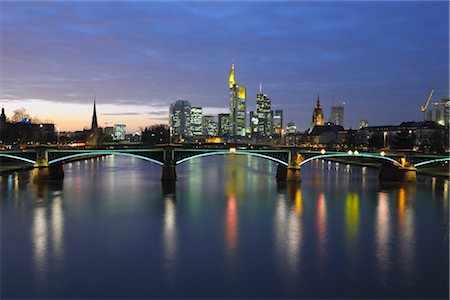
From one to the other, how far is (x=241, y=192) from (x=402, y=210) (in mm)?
17344

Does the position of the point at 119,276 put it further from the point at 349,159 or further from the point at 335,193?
the point at 349,159

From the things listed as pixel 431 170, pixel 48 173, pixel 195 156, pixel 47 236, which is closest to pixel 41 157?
pixel 48 173

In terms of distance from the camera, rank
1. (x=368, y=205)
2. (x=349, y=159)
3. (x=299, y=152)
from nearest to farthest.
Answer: (x=368, y=205) < (x=299, y=152) < (x=349, y=159)

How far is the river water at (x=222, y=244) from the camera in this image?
20.5 m

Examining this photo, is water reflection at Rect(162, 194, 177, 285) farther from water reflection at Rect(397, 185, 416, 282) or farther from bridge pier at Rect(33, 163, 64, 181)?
bridge pier at Rect(33, 163, 64, 181)

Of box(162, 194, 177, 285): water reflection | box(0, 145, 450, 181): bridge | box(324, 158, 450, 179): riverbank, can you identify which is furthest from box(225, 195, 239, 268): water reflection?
box(324, 158, 450, 179): riverbank

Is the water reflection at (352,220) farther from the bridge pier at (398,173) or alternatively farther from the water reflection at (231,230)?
the bridge pier at (398,173)

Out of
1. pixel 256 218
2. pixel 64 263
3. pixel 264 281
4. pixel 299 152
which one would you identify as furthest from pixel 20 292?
pixel 299 152

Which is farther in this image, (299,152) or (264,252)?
(299,152)

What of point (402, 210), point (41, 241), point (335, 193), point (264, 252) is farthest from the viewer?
point (335, 193)

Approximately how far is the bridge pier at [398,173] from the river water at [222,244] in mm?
10146

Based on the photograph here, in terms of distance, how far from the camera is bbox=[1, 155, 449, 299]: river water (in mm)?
20453

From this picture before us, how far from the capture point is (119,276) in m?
21.6

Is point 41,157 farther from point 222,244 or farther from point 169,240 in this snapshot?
point 222,244
